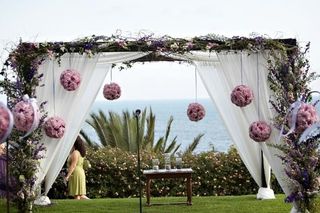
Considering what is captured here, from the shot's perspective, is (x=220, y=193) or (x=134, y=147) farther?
(x=134, y=147)

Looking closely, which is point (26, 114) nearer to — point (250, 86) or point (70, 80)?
point (70, 80)

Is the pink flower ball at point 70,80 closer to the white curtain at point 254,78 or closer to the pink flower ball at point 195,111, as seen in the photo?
the white curtain at point 254,78

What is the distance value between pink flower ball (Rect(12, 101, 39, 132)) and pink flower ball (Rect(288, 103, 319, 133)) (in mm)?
3446

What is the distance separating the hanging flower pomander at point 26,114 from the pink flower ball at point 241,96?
8.69ft

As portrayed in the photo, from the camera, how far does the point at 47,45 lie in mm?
9961

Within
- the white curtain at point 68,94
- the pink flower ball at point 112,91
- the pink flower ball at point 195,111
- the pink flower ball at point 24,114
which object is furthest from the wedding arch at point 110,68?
the pink flower ball at point 195,111

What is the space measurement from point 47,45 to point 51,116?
3.30ft

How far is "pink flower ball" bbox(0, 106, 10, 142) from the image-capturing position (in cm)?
758

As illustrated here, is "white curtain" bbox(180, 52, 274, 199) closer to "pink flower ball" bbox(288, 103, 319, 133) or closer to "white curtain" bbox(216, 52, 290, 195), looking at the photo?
"white curtain" bbox(216, 52, 290, 195)

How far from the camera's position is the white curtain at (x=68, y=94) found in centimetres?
1007

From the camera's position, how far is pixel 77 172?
12.4 meters

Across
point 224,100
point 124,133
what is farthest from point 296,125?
point 124,133

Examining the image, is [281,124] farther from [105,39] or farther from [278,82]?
[105,39]

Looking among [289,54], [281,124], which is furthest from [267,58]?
[281,124]
